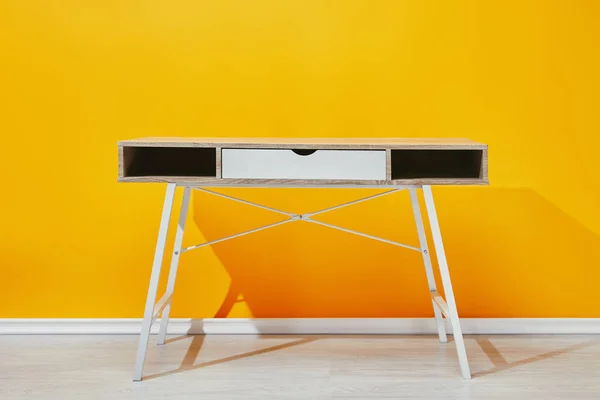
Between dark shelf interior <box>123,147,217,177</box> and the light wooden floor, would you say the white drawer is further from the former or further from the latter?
the light wooden floor

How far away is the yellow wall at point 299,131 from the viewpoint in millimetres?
2602

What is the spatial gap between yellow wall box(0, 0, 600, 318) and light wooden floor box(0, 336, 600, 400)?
169 mm

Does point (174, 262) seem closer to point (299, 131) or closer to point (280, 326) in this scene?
point (280, 326)

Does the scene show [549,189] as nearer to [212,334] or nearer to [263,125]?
[263,125]

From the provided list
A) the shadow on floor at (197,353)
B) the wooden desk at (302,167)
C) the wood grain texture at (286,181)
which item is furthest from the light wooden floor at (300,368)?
the wood grain texture at (286,181)

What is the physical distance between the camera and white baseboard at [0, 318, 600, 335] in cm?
265

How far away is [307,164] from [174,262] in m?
0.69

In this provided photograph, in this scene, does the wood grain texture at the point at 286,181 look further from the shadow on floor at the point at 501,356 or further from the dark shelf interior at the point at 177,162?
the shadow on floor at the point at 501,356

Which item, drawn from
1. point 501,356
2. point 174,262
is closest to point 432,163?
point 501,356

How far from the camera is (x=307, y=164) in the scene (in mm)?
2023

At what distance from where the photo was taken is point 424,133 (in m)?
2.62

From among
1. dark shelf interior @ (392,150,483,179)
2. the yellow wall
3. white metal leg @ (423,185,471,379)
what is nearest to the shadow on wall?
the yellow wall

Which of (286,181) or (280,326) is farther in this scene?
(280,326)

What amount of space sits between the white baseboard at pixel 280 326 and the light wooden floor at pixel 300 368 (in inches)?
1.8
